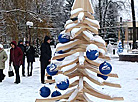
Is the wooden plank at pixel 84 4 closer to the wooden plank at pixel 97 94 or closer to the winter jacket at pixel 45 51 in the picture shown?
the wooden plank at pixel 97 94

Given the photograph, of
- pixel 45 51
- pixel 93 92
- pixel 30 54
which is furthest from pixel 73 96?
pixel 30 54

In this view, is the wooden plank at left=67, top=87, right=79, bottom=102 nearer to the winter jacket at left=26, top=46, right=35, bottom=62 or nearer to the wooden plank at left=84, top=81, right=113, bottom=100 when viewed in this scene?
the wooden plank at left=84, top=81, right=113, bottom=100

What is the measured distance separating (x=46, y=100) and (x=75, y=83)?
42 centimetres

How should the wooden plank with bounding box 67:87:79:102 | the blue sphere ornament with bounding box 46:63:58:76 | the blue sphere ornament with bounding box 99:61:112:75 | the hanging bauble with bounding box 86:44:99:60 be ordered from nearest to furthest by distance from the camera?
the hanging bauble with bounding box 86:44:99:60
the blue sphere ornament with bounding box 99:61:112:75
the wooden plank with bounding box 67:87:79:102
the blue sphere ornament with bounding box 46:63:58:76

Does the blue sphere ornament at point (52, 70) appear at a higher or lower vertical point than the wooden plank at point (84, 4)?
lower

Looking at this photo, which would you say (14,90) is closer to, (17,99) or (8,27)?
(17,99)

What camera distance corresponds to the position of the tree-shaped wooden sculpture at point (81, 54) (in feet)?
10.0

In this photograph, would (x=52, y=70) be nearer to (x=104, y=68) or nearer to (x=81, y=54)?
(x=81, y=54)

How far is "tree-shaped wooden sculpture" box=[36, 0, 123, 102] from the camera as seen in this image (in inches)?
121

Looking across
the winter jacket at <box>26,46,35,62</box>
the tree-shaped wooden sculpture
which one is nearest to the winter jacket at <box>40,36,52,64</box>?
the winter jacket at <box>26,46,35,62</box>

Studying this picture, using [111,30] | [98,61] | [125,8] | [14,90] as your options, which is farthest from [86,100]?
[111,30]

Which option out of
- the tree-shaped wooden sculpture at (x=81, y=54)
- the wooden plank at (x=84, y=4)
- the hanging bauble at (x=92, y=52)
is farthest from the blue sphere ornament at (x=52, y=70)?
the wooden plank at (x=84, y=4)

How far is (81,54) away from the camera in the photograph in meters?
3.15

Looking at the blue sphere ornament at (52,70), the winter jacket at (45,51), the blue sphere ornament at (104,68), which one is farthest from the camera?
the winter jacket at (45,51)
